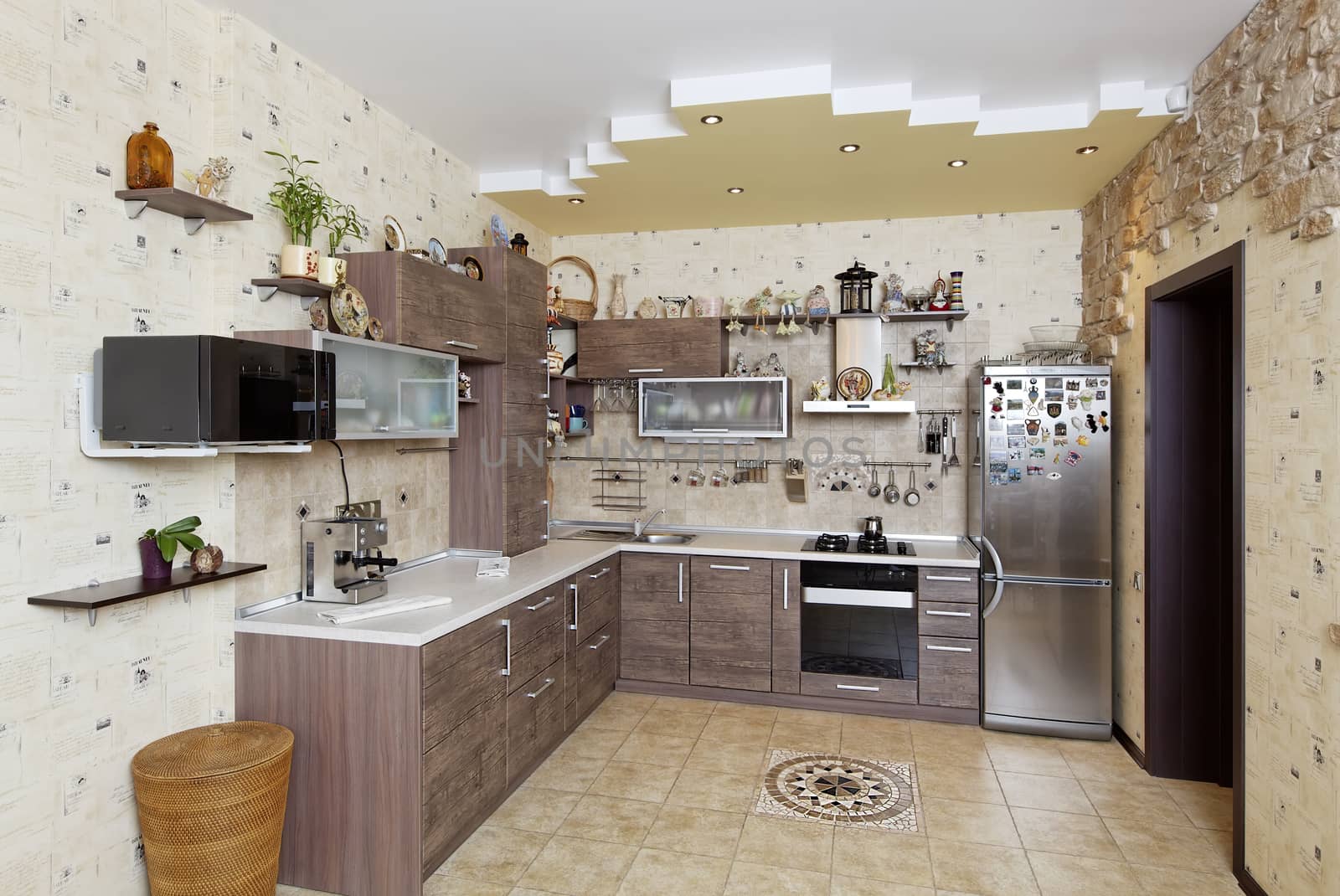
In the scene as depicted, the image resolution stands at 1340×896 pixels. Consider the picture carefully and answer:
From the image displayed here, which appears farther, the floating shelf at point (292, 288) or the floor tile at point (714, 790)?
the floor tile at point (714, 790)

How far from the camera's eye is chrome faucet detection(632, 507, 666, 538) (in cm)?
460

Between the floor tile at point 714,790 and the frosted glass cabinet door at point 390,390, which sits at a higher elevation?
the frosted glass cabinet door at point 390,390

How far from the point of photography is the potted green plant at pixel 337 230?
8.89 ft

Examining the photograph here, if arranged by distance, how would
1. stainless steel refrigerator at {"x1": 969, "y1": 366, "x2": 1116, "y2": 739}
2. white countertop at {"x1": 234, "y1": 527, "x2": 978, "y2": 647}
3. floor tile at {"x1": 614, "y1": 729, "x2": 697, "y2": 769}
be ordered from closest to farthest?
white countertop at {"x1": 234, "y1": 527, "x2": 978, "y2": 647} < floor tile at {"x1": 614, "y1": 729, "x2": 697, "y2": 769} < stainless steel refrigerator at {"x1": 969, "y1": 366, "x2": 1116, "y2": 739}

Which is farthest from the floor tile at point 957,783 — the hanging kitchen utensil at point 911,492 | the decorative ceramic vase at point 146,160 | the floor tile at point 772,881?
the decorative ceramic vase at point 146,160

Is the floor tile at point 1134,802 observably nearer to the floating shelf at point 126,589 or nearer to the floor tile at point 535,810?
the floor tile at point 535,810

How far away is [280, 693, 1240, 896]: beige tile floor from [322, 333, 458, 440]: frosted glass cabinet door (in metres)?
1.52

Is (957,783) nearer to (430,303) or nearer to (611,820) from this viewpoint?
(611,820)

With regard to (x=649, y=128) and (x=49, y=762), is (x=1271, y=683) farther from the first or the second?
(x=49, y=762)

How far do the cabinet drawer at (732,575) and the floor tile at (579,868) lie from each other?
5.33ft

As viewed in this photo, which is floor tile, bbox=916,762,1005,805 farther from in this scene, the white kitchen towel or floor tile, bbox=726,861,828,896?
the white kitchen towel

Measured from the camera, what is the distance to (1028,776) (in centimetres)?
335

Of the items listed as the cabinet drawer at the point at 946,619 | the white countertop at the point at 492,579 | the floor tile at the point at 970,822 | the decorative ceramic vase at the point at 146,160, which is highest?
the decorative ceramic vase at the point at 146,160

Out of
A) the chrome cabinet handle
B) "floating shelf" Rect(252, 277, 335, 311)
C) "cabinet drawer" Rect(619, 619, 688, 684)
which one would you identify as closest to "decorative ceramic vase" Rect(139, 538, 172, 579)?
"floating shelf" Rect(252, 277, 335, 311)
